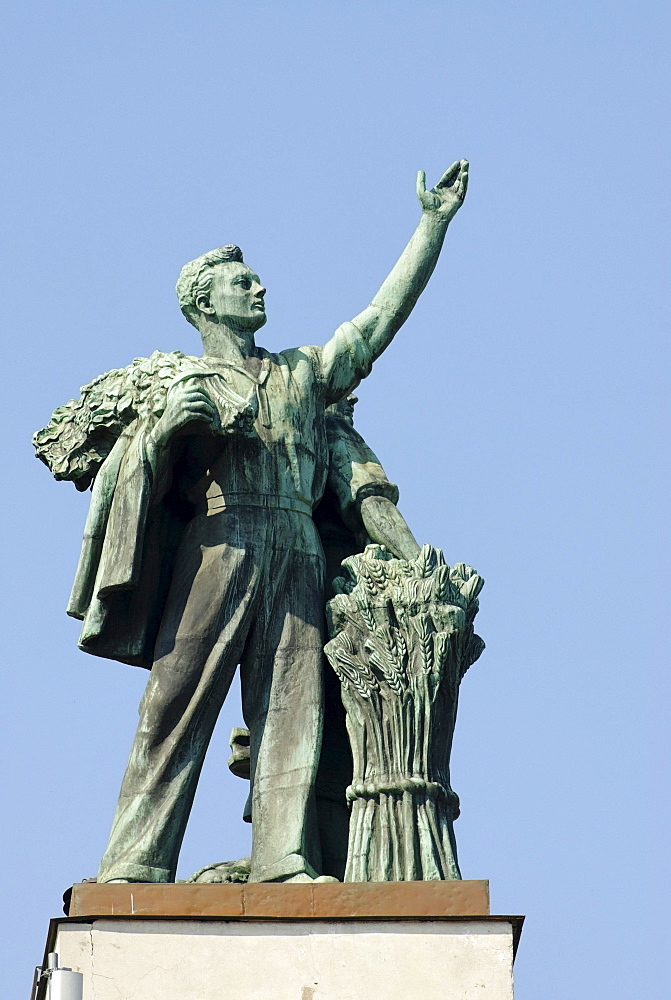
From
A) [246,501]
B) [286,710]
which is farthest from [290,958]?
[246,501]

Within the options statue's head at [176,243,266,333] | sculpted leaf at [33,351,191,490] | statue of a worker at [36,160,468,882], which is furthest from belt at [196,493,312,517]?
statue's head at [176,243,266,333]

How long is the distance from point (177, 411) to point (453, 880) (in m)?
3.11

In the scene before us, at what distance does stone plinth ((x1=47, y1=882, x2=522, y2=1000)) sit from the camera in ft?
42.8

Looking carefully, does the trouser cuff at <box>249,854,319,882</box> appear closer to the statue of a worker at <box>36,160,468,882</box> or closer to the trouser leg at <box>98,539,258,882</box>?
the statue of a worker at <box>36,160,468,882</box>

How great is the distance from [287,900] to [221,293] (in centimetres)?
386

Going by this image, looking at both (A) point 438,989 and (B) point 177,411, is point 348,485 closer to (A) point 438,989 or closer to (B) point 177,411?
(B) point 177,411

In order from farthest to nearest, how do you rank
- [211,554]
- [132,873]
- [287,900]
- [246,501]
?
[246,501] < [211,554] < [132,873] < [287,900]

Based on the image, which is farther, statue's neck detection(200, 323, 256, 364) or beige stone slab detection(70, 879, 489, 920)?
statue's neck detection(200, 323, 256, 364)

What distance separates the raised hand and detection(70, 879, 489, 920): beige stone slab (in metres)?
4.42

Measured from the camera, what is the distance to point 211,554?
14508mm

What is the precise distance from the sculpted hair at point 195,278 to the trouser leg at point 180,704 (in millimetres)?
1531

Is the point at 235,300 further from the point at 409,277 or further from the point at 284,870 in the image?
the point at 284,870

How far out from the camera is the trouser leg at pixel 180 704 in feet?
45.5

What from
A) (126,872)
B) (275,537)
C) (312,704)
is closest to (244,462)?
(275,537)
